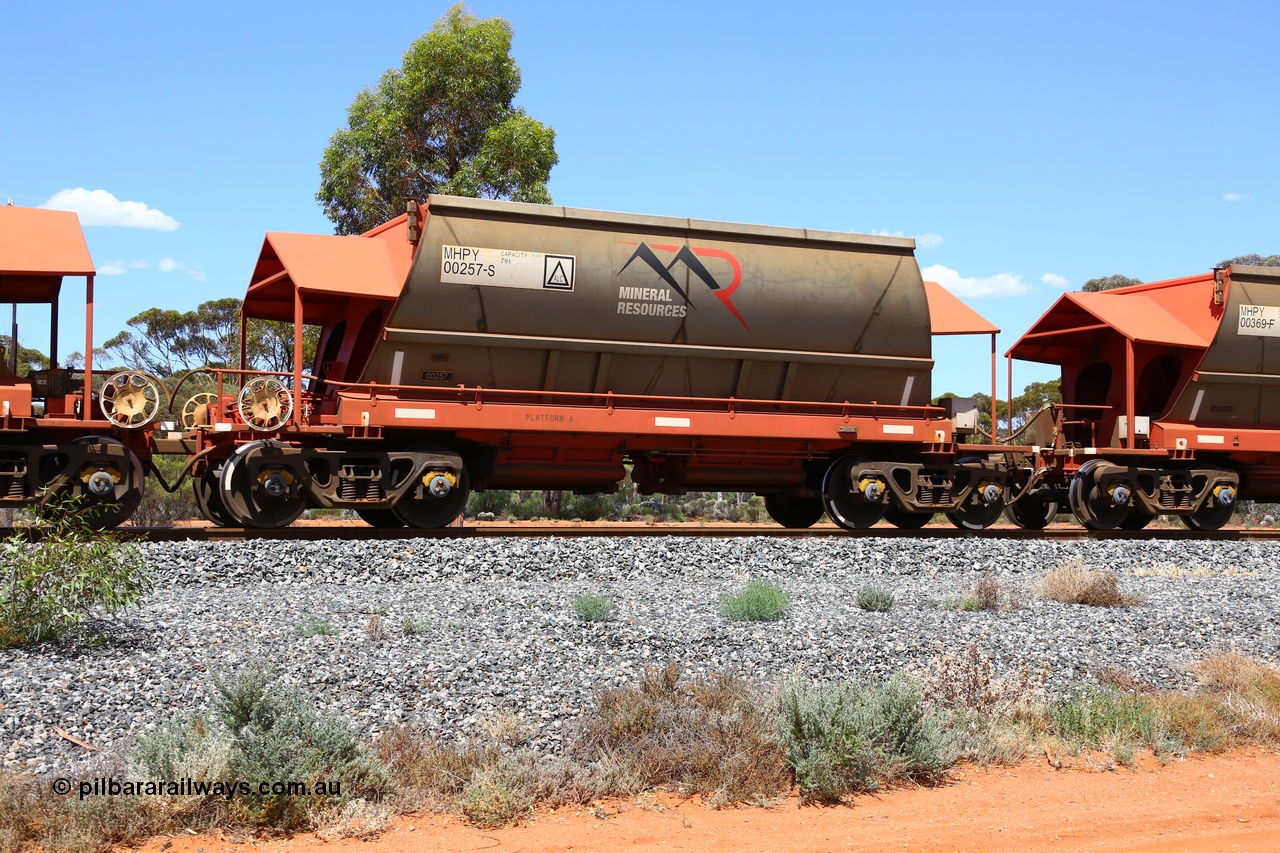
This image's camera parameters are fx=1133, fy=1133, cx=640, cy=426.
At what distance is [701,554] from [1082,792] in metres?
6.25

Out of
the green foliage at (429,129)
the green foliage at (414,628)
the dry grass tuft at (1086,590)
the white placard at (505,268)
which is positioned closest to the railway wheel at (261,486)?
the white placard at (505,268)

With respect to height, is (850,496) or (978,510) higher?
(850,496)

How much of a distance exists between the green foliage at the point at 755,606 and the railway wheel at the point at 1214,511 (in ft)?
34.2

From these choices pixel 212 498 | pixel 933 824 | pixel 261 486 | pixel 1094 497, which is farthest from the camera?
pixel 1094 497

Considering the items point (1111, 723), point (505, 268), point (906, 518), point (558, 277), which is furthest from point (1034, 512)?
point (1111, 723)

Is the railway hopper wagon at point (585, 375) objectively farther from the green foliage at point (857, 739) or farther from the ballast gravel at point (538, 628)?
the green foliage at point (857, 739)

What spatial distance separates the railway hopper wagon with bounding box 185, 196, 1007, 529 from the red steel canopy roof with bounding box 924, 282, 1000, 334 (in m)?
0.04

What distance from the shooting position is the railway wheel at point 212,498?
43.6ft

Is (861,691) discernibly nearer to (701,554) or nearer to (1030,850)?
(1030,850)

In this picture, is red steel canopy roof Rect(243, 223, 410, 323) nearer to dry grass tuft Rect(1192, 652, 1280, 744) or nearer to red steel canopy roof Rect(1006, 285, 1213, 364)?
dry grass tuft Rect(1192, 652, 1280, 744)

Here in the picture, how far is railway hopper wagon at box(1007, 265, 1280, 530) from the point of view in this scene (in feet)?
53.2

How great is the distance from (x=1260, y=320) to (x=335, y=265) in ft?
43.2

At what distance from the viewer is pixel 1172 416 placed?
16484 mm

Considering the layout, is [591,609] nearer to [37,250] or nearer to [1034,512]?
[37,250]
